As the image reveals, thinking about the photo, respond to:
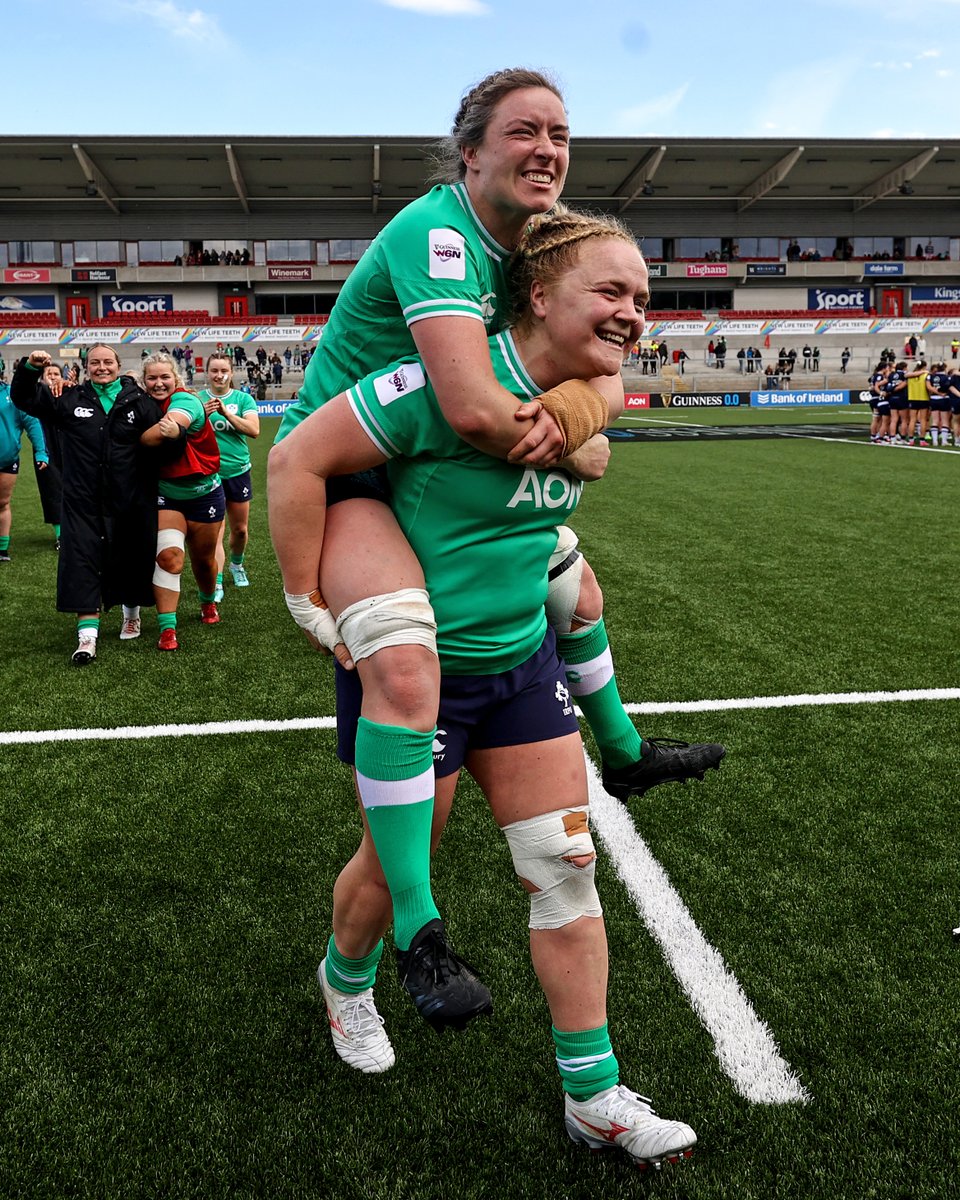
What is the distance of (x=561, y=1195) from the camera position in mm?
1862

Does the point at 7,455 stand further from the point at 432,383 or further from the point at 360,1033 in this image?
the point at 432,383

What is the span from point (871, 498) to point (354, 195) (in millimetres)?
46275

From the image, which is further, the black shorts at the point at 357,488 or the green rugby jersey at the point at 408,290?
the black shorts at the point at 357,488

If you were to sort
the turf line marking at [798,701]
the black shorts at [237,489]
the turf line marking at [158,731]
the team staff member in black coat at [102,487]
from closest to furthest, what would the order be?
the turf line marking at [158,731] → the turf line marking at [798,701] → the team staff member in black coat at [102,487] → the black shorts at [237,489]

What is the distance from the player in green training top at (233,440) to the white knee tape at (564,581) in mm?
4993

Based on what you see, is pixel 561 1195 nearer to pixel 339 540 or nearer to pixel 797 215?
pixel 339 540

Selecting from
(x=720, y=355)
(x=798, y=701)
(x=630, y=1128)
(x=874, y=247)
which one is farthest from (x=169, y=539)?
(x=874, y=247)

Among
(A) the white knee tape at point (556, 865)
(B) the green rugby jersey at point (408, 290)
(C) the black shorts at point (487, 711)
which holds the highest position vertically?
(B) the green rugby jersey at point (408, 290)

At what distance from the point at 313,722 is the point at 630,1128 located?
297 cm

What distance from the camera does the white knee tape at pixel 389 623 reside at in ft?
5.79

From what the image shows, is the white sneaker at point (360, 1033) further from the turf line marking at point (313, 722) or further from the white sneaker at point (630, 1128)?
the turf line marking at point (313, 722)

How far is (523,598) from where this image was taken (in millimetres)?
1930

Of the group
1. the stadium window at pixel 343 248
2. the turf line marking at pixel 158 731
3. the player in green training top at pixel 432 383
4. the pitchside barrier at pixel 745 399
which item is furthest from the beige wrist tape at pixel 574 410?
the stadium window at pixel 343 248

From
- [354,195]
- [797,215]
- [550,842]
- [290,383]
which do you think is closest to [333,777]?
[550,842]
